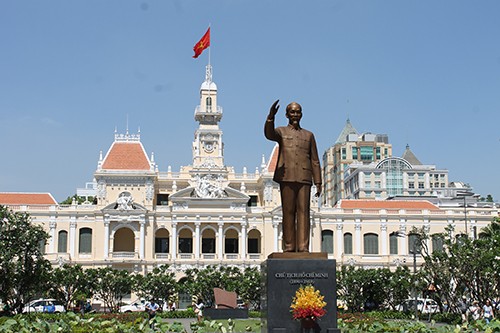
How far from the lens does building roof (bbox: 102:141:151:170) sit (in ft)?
216

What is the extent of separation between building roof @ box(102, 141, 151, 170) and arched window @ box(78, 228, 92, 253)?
5.90 m

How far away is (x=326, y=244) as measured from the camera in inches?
2630

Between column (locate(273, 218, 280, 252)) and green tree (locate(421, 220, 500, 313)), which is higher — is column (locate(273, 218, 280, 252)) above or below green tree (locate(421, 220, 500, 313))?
above

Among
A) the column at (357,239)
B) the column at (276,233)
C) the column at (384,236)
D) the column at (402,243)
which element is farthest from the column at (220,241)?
the column at (402,243)

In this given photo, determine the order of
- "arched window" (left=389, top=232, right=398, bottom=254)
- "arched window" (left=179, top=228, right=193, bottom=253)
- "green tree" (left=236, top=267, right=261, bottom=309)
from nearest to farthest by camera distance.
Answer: "green tree" (left=236, top=267, right=261, bottom=309), "arched window" (left=179, top=228, right=193, bottom=253), "arched window" (left=389, top=232, right=398, bottom=254)

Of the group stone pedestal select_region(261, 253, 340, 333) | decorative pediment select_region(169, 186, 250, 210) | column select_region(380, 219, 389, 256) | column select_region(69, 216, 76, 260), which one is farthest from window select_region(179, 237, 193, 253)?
stone pedestal select_region(261, 253, 340, 333)

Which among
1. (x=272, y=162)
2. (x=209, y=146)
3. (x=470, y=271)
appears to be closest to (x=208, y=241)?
(x=209, y=146)

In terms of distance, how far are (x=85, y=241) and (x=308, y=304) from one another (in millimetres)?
51596

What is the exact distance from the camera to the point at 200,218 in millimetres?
64062

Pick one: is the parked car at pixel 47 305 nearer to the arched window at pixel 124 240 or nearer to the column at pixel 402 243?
the arched window at pixel 124 240

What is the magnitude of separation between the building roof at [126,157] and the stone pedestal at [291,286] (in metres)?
51.6

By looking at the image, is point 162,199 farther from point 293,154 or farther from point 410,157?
point 410,157

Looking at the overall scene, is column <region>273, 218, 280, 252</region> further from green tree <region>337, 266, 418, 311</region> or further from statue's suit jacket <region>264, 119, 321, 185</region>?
statue's suit jacket <region>264, 119, 321, 185</region>

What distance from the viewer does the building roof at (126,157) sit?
6575 cm
